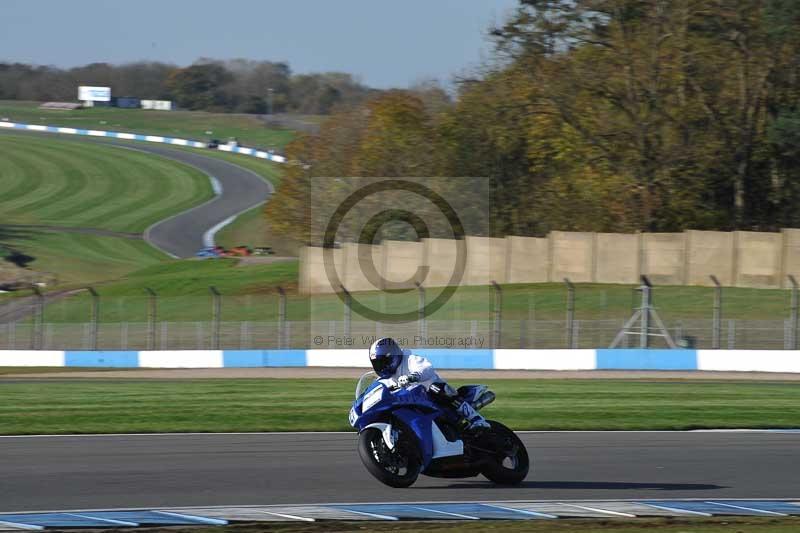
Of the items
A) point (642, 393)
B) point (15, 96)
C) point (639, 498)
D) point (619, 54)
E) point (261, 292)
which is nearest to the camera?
point (639, 498)

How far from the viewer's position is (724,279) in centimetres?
4044

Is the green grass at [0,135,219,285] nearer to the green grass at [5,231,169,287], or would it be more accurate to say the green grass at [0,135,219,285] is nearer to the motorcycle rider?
the green grass at [5,231,169,287]

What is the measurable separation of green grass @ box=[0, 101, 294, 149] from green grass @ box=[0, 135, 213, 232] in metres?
18.4

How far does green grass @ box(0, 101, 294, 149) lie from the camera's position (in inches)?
5069

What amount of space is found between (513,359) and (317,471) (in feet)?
62.6

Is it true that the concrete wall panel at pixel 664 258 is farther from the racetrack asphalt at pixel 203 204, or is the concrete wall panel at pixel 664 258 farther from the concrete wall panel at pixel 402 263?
the racetrack asphalt at pixel 203 204

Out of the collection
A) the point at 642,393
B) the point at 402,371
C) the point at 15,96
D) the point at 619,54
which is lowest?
the point at 642,393

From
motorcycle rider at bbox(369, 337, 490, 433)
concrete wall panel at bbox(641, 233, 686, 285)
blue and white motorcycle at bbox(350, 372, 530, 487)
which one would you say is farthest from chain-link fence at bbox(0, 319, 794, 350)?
motorcycle rider at bbox(369, 337, 490, 433)

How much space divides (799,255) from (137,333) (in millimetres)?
22838

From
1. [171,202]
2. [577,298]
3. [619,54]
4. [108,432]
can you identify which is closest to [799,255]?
[577,298]

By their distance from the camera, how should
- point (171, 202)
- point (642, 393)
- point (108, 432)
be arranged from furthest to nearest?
point (171, 202) < point (642, 393) < point (108, 432)

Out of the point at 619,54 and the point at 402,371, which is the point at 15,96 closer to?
the point at 619,54

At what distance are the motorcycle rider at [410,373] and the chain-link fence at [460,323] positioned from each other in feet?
65.9

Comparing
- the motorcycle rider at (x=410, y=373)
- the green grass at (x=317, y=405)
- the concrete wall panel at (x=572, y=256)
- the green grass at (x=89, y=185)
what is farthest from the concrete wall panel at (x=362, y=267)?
the green grass at (x=89, y=185)
